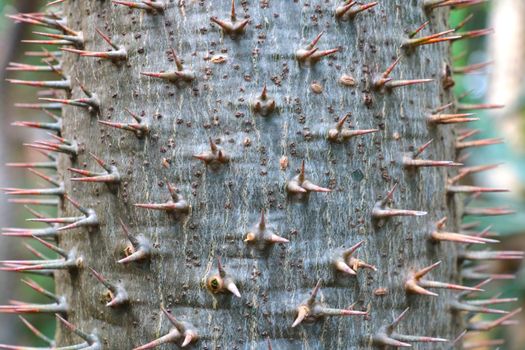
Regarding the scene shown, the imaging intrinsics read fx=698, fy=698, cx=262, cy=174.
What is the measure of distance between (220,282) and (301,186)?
1.12 feet

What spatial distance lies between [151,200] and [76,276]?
0.41 meters

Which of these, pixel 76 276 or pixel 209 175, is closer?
pixel 209 175

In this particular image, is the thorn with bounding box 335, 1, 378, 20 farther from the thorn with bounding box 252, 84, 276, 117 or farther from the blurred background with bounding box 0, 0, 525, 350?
the blurred background with bounding box 0, 0, 525, 350

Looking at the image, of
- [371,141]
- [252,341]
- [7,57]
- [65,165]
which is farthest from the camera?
[7,57]

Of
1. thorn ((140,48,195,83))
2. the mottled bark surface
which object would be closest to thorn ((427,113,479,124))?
the mottled bark surface

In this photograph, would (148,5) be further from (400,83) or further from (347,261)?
(347,261)

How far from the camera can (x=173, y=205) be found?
1.93m

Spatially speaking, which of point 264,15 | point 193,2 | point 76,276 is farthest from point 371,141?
point 76,276

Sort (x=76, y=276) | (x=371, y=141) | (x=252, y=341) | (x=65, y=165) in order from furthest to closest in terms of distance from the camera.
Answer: (x=65, y=165)
(x=76, y=276)
(x=371, y=141)
(x=252, y=341)

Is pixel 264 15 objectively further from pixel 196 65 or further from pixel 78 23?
pixel 78 23

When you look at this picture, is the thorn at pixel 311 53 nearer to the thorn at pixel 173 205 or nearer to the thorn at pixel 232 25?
the thorn at pixel 232 25

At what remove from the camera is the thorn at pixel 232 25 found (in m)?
1.95

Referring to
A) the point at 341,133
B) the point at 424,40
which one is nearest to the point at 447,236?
the point at 341,133

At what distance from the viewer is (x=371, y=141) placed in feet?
6.71
